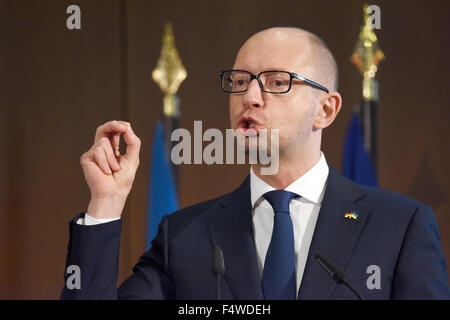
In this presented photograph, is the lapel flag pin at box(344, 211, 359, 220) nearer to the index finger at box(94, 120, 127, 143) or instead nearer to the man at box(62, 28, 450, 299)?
the man at box(62, 28, 450, 299)

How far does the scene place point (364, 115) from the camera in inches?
125

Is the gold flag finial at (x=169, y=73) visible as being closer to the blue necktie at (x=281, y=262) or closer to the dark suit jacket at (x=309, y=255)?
the dark suit jacket at (x=309, y=255)

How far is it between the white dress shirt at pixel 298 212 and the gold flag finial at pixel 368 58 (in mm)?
1789

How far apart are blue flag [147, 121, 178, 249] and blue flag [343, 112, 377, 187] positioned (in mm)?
1008

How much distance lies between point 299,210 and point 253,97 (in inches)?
13.0

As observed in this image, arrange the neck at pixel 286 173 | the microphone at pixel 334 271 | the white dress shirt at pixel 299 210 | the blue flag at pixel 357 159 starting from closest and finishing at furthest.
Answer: the microphone at pixel 334 271
the white dress shirt at pixel 299 210
the neck at pixel 286 173
the blue flag at pixel 357 159

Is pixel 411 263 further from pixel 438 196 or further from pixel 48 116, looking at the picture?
pixel 48 116

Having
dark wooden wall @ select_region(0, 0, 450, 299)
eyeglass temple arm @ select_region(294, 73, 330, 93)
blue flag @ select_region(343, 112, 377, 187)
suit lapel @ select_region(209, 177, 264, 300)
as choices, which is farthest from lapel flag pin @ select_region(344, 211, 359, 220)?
dark wooden wall @ select_region(0, 0, 450, 299)

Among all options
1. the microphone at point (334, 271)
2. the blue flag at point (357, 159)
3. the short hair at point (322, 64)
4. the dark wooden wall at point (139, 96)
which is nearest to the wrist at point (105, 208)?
the microphone at point (334, 271)

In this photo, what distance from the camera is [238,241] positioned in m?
1.46

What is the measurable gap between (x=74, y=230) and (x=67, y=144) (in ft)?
7.66

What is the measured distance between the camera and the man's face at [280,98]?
1476 mm

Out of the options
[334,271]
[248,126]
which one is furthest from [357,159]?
[334,271]
